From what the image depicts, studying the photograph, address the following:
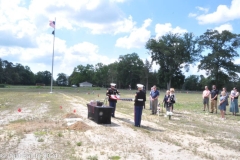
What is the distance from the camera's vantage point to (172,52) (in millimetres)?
83000

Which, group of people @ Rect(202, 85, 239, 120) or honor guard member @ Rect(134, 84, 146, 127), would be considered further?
group of people @ Rect(202, 85, 239, 120)

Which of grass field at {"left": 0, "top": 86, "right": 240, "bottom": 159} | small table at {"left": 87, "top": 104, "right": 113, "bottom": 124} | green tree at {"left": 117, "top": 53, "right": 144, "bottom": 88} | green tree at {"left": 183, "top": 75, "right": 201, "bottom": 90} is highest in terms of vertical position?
green tree at {"left": 117, "top": 53, "right": 144, "bottom": 88}

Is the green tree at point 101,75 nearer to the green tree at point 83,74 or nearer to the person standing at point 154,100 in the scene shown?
the green tree at point 83,74

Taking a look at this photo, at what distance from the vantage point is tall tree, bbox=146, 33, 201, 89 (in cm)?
8294

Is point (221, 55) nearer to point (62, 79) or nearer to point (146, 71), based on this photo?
point (146, 71)

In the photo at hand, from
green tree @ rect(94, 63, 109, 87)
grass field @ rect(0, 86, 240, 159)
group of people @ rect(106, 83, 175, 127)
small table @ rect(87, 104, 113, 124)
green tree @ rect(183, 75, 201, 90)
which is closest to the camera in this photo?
grass field @ rect(0, 86, 240, 159)

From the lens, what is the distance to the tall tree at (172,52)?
82.9 meters

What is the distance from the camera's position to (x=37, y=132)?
945 cm

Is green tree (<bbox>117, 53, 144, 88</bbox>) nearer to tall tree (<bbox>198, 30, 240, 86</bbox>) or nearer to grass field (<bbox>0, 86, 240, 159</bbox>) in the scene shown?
tall tree (<bbox>198, 30, 240, 86</bbox>)

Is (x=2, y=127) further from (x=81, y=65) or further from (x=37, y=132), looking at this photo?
(x=81, y=65)

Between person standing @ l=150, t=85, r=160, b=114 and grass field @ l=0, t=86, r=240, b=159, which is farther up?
person standing @ l=150, t=85, r=160, b=114

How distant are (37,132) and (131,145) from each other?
352 cm

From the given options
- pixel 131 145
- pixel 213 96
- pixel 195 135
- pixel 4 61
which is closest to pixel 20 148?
pixel 131 145

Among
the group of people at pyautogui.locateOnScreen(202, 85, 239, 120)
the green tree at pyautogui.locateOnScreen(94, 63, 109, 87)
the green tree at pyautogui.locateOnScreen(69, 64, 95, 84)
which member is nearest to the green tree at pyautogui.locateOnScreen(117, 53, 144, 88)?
the green tree at pyautogui.locateOnScreen(94, 63, 109, 87)
